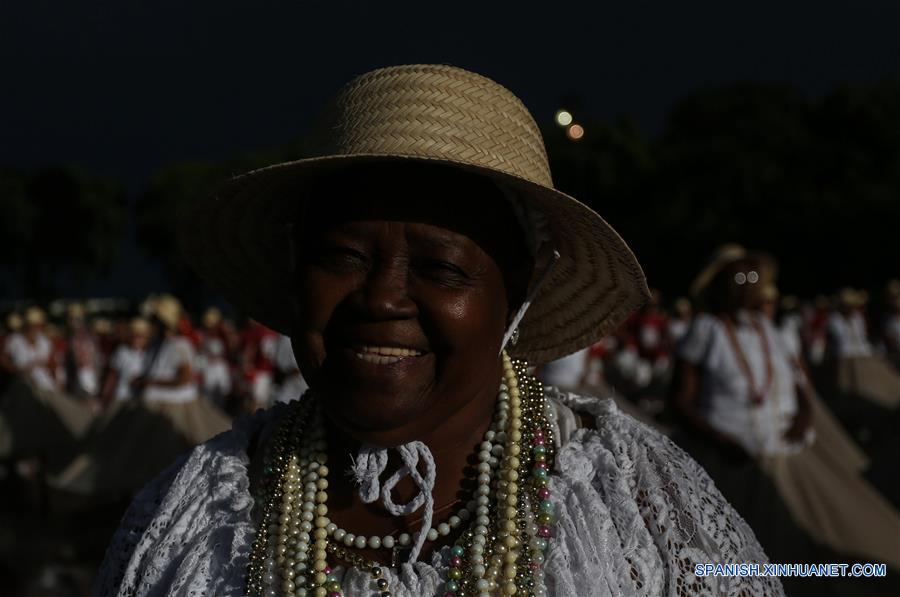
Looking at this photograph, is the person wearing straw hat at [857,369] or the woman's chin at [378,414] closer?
the woman's chin at [378,414]

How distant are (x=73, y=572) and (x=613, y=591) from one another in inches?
262

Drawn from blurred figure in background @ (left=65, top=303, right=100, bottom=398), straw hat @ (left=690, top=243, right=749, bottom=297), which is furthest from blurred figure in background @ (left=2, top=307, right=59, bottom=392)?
straw hat @ (left=690, top=243, right=749, bottom=297)

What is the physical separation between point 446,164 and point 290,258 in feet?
1.91

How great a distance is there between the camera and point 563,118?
2.75 meters

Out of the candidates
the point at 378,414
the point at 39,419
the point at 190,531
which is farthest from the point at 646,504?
A: the point at 39,419

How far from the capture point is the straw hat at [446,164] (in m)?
1.89

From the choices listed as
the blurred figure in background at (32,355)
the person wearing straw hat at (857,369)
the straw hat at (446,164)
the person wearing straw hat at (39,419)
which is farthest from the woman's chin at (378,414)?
the person wearing straw hat at (857,369)

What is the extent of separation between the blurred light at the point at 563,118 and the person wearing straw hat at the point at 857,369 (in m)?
11.2

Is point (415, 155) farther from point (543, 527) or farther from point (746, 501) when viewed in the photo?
point (746, 501)

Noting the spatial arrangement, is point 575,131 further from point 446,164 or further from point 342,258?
point 342,258

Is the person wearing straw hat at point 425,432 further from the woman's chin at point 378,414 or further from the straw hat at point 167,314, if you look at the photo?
the straw hat at point 167,314

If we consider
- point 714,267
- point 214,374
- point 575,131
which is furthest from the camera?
point 214,374

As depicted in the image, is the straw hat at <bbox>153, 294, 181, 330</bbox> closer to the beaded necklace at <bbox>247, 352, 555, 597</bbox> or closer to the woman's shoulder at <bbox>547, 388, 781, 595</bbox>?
the beaded necklace at <bbox>247, 352, 555, 597</bbox>

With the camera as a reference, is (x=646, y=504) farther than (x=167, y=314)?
No
